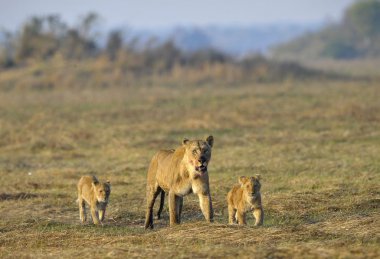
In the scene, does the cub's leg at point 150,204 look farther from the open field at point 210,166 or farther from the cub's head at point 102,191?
the cub's head at point 102,191

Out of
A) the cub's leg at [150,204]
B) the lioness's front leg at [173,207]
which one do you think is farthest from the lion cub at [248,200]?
the cub's leg at [150,204]

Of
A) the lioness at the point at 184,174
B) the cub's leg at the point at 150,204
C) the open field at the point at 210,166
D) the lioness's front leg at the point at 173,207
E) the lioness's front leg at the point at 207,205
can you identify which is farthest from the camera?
the cub's leg at the point at 150,204

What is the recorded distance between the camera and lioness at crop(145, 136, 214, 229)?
34.4 feet

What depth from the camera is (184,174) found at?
10852 mm

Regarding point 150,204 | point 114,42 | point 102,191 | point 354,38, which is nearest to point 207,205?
point 150,204

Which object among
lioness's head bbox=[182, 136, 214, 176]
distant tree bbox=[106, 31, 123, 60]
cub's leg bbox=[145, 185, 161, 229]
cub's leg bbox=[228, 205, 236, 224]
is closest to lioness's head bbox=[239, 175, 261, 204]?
cub's leg bbox=[228, 205, 236, 224]

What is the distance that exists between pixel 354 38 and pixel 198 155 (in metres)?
91.2

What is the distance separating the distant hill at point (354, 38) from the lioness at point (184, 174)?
261 ft

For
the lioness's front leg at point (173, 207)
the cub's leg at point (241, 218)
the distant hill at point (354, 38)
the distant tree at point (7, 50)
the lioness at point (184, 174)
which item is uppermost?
the distant hill at point (354, 38)

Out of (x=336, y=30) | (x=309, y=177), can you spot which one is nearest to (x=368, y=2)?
(x=336, y=30)

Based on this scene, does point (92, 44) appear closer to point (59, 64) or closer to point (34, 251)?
point (59, 64)

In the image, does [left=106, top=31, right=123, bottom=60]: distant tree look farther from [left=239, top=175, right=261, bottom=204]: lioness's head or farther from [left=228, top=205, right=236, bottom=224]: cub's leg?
[left=239, top=175, right=261, bottom=204]: lioness's head

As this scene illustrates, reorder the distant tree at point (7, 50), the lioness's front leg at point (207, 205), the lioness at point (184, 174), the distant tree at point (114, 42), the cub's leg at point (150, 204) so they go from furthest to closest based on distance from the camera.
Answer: the distant tree at point (114, 42), the distant tree at point (7, 50), the cub's leg at point (150, 204), the lioness's front leg at point (207, 205), the lioness at point (184, 174)

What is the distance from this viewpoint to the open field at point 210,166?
1002cm
